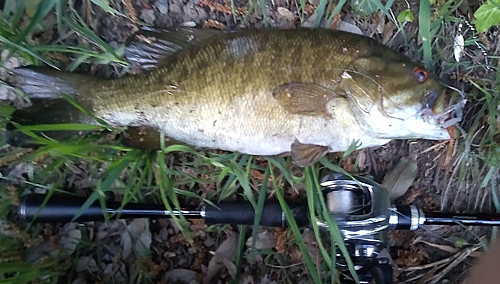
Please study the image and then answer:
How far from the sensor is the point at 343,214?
1873 millimetres

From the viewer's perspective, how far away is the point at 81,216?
6.42 ft

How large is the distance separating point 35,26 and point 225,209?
1.09 metres

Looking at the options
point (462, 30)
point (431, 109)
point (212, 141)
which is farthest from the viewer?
point (462, 30)

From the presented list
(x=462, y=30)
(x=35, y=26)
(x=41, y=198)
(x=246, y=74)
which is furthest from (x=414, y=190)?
(x=35, y=26)

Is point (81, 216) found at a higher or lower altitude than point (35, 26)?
lower

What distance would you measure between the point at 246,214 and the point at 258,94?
19.8 inches

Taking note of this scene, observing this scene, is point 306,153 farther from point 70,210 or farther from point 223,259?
point 70,210

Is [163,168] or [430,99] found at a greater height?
[430,99]

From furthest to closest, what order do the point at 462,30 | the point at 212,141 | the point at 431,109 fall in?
the point at 462,30, the point at 212,141, the point at 431,109

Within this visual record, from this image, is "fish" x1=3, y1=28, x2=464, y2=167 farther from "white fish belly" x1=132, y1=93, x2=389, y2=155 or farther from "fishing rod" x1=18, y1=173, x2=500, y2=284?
"fishing rod" x1=18, y1=173, x2=500, y2=284

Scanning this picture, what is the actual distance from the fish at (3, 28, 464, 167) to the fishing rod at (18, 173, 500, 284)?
191mm

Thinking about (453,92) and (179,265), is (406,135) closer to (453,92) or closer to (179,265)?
(453,92)

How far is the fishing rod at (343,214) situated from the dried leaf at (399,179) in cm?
14

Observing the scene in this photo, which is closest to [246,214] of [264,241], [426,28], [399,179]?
[264,241]
